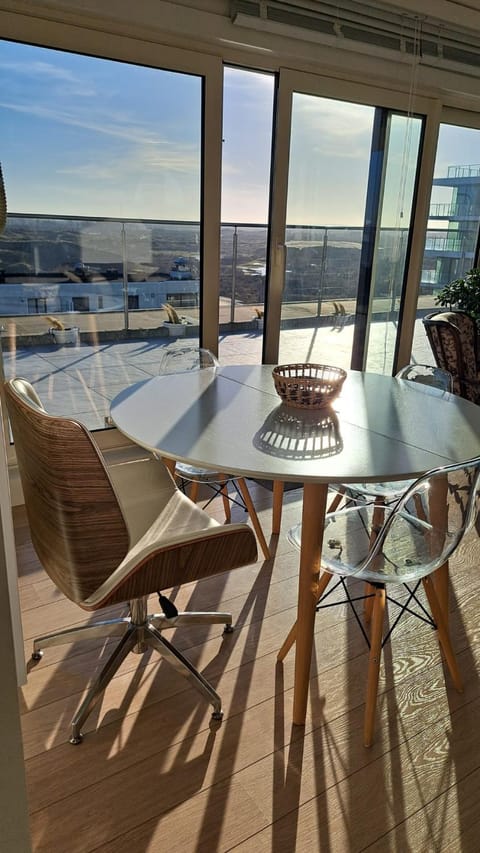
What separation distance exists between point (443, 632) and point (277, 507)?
3.41 feet

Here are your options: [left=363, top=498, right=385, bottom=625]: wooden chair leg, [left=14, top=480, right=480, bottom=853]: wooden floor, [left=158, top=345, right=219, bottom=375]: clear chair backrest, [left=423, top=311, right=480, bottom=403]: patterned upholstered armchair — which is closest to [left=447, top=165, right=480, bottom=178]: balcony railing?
[left=423, top=311, right=480, bottom=403]: patterned upholstered armchair

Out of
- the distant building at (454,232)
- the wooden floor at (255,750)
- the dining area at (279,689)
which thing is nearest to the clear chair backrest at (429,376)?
the dining area at (279,689)

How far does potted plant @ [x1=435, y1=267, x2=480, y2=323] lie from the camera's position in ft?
13.6

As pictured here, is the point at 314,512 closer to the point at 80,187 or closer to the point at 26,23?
the point at 80,187

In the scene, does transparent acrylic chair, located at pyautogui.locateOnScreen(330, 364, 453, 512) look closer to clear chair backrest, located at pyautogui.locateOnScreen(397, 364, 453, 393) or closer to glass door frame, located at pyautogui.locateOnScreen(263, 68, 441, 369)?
clear chair backrest, located at pyautogui.locateOnScreen(397, 364, 453, 393)

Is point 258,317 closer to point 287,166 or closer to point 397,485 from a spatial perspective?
point 287,166

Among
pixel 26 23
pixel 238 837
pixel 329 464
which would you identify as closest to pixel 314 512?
pixel 329 464

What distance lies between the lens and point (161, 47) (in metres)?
3.02

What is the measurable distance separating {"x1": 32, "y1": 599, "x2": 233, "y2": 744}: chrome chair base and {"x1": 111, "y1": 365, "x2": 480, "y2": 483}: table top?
555 millimetres

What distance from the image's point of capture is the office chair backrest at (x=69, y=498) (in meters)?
1.44

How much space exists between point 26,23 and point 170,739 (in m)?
2.81

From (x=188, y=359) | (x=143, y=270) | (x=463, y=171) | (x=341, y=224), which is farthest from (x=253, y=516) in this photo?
(x=463, y=171)

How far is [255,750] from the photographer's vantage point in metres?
1.70

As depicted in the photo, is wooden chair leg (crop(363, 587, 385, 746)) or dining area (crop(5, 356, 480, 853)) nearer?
dining area (crop(5, 356, 480, 853))
